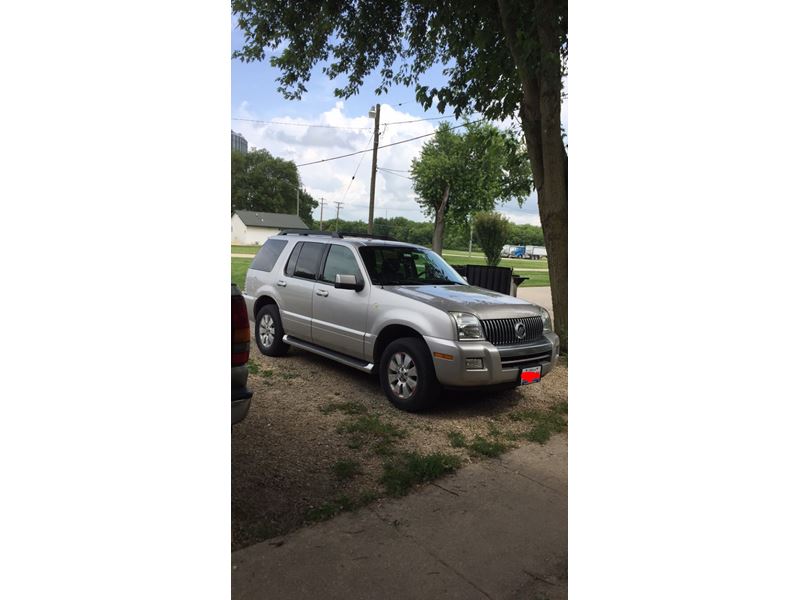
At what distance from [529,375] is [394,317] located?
4.55 feet

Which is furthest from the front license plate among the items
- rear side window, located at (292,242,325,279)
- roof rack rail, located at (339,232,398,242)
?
rear side window, located at (292,242,325,279)

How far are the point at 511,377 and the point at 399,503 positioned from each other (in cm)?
197

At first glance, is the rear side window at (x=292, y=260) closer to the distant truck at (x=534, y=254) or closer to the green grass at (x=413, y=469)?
the green grass at (x=413, y=469)

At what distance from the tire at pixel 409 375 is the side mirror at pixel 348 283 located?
2.50 feet

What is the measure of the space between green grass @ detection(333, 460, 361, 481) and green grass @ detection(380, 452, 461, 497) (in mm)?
199

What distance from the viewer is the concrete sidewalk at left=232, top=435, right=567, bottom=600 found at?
2355 millimetres

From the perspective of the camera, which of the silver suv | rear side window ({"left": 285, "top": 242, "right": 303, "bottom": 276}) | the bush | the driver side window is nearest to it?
the silver suv

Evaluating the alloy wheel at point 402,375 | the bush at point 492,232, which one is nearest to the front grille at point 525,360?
the alloy wheel at point 402,375

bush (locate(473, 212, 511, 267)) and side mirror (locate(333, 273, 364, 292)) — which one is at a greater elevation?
bush (locate(473, 212, 511, 267))

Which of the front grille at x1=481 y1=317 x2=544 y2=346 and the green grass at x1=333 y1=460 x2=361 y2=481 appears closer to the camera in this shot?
the green grass at x1=333 y1=460 x2=361 y2=481

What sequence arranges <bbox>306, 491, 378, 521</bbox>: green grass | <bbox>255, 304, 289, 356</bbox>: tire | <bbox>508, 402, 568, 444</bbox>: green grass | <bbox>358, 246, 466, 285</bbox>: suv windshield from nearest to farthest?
<bbox>306, 491, 378, 521</bbox>: green grass, <bbox>508, 402, 568, 444</bbox>: green grass, <bbox>358, 246, 466, 285</bbox>: suv windshield, <bbox>255, 304, 289, 356</bbox>: tire

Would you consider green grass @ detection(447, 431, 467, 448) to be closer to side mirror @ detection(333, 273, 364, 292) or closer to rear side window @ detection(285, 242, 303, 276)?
side mirror @ detection(333, 273, 364, 292)
